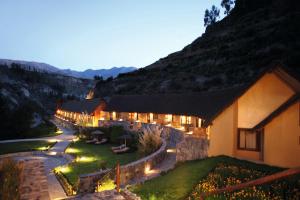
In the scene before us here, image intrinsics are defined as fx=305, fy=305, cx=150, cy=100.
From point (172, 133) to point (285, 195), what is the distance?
18.8m

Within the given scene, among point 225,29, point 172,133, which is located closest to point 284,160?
point 172,133

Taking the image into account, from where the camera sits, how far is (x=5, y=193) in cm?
1150

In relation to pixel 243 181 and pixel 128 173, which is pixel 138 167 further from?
pixel 243 181

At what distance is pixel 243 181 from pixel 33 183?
33.2ft

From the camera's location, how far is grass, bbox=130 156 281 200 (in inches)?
502

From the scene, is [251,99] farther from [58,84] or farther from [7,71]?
[58,84]

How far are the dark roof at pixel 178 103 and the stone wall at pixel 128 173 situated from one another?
4554 mm

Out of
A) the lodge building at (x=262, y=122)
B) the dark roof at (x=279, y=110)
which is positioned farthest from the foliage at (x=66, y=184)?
the dark roof at (x=279, y=110)

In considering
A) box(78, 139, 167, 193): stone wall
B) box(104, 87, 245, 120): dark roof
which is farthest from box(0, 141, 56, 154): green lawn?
box(78, 139, 167, 193): stone wall

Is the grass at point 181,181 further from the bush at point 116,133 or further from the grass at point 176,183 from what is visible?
the bush at point 116,133

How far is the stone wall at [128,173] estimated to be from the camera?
15852mm

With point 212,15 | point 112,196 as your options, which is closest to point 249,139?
point 112,196

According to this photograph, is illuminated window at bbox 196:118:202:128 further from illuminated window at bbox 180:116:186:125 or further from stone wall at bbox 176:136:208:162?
stone wall at bbox 176:136:208:162

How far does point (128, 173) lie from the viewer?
17453mm
